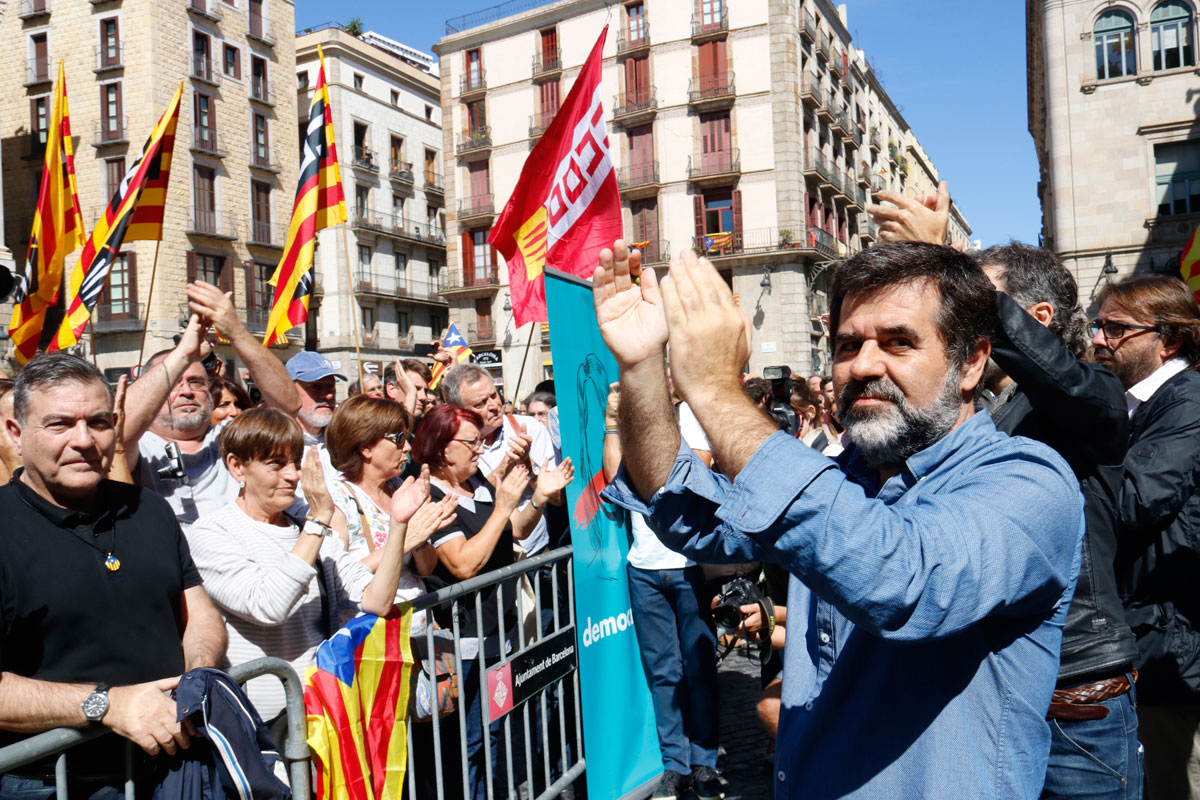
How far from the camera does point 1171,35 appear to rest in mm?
22172

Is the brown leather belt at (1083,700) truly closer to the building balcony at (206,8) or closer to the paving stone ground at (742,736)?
the paving stone ground at (742,736)

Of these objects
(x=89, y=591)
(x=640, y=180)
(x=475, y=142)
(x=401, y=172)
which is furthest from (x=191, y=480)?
(x=401, y=172)

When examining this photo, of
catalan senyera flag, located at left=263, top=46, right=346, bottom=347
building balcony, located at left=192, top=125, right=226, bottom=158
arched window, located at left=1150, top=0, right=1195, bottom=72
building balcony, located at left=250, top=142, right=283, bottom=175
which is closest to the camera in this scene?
catalan senyera flag, located at left=263, top=46, right=346, bottom=347

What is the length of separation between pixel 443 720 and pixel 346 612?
0.56 m

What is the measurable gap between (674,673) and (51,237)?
22.2 feet

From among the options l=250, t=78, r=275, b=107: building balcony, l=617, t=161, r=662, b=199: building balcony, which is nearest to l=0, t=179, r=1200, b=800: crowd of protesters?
l=617, t=161, r=662, b=199: building balcony

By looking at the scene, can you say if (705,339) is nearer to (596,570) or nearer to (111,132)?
(596,570)

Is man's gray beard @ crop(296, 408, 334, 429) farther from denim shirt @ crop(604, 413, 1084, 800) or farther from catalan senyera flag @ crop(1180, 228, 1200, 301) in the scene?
catalan senyera flag @ crop(1180, 228, 1200, 301)

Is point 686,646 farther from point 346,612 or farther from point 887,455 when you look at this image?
point 887,455

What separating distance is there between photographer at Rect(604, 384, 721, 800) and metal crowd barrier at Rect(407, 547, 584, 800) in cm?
44

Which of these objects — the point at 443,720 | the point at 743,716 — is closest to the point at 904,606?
the point at 443,720

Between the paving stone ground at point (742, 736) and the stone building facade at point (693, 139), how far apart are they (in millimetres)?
25997

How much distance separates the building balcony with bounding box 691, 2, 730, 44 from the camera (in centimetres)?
3328

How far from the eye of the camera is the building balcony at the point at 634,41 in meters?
34.8
